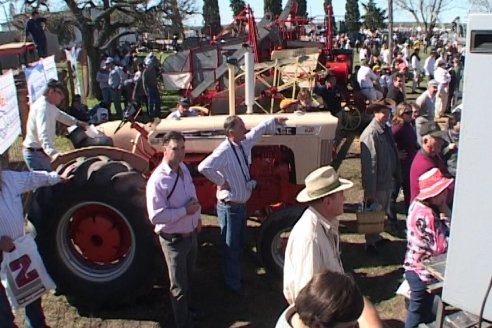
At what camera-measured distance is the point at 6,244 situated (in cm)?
387

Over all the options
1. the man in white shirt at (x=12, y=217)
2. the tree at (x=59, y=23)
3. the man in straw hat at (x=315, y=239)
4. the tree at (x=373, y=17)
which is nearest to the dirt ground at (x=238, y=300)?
the man in white shirt at (x=12, y=217)

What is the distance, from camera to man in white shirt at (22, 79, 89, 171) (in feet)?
19.2

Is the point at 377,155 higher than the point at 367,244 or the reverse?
higher

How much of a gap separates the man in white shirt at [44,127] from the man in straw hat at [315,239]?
3.43 metres

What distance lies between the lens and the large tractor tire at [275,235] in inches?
213

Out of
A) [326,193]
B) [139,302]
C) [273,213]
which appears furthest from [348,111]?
[326,193]

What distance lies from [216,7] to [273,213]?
61.6m

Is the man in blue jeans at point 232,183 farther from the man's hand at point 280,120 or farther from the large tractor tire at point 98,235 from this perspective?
the large tractor tire at point 98,235

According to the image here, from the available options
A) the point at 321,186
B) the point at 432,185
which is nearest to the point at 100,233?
the point at 321,186

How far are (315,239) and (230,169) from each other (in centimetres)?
221

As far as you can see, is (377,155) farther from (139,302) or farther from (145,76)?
(145,76)

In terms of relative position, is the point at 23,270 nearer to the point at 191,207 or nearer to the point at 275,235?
the point at 191,207

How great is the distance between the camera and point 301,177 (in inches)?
233

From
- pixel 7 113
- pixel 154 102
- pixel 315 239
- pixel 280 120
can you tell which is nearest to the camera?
pixel 315 239
